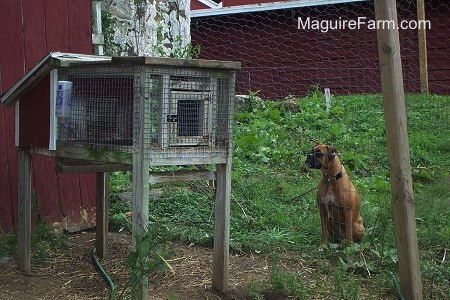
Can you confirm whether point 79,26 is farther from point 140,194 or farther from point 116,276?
point 140,194

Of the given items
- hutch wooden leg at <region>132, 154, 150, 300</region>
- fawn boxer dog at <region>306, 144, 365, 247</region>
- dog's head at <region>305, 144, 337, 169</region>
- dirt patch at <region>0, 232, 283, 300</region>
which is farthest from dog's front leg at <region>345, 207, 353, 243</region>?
hutch wooden leg at <region>132, 154, 150, 300</region>

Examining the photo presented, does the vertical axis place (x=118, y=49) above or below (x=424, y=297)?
above

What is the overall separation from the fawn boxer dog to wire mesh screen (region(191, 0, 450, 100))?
7.96 m

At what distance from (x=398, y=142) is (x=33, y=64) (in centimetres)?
310

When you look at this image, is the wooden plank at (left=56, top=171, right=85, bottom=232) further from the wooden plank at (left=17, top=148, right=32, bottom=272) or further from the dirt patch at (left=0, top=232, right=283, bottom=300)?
the wooden plank at (left=17, top=148, right=32, bottom=272)

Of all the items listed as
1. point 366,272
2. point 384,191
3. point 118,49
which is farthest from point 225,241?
point 118,49

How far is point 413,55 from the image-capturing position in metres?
13.5

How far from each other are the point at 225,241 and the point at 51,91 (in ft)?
4.99

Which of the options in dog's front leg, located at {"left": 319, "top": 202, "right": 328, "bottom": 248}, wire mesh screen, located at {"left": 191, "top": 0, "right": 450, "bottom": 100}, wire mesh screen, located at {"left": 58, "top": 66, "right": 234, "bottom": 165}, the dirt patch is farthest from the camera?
wire mesh screen, located at {"left": 191, "top": 0, "right": 450, "bottom": 100}

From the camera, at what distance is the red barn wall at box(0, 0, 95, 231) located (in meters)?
4.80

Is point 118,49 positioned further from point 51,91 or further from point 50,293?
point 50,293

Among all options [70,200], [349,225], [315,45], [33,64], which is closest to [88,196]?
[70,200]

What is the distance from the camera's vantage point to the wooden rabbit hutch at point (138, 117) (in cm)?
334

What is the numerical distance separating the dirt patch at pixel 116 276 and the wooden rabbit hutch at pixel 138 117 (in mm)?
230
